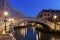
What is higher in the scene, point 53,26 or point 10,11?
point 10,11

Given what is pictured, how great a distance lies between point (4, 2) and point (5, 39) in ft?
92.1

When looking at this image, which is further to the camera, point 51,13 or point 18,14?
point 51,13

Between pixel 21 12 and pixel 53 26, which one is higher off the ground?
pixel 21 12

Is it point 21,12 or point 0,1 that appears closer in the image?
point 0,1

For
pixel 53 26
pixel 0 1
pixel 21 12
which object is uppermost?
pixel 0 1

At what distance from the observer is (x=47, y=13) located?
43.3 metres

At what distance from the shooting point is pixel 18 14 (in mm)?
38312

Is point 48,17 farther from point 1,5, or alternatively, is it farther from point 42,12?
point 1,5

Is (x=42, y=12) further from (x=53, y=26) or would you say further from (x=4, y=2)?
(x=53, y=26)

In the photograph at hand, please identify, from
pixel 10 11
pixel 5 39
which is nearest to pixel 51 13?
pixel 10 11

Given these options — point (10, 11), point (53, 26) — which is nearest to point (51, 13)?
point (10, 11)

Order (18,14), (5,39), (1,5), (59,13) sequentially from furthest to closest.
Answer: (59,13)
(18,14)
(1,5)
(5,39)

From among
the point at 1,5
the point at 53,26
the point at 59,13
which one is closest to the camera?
the point at 53,26

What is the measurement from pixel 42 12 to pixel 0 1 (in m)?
12.8
